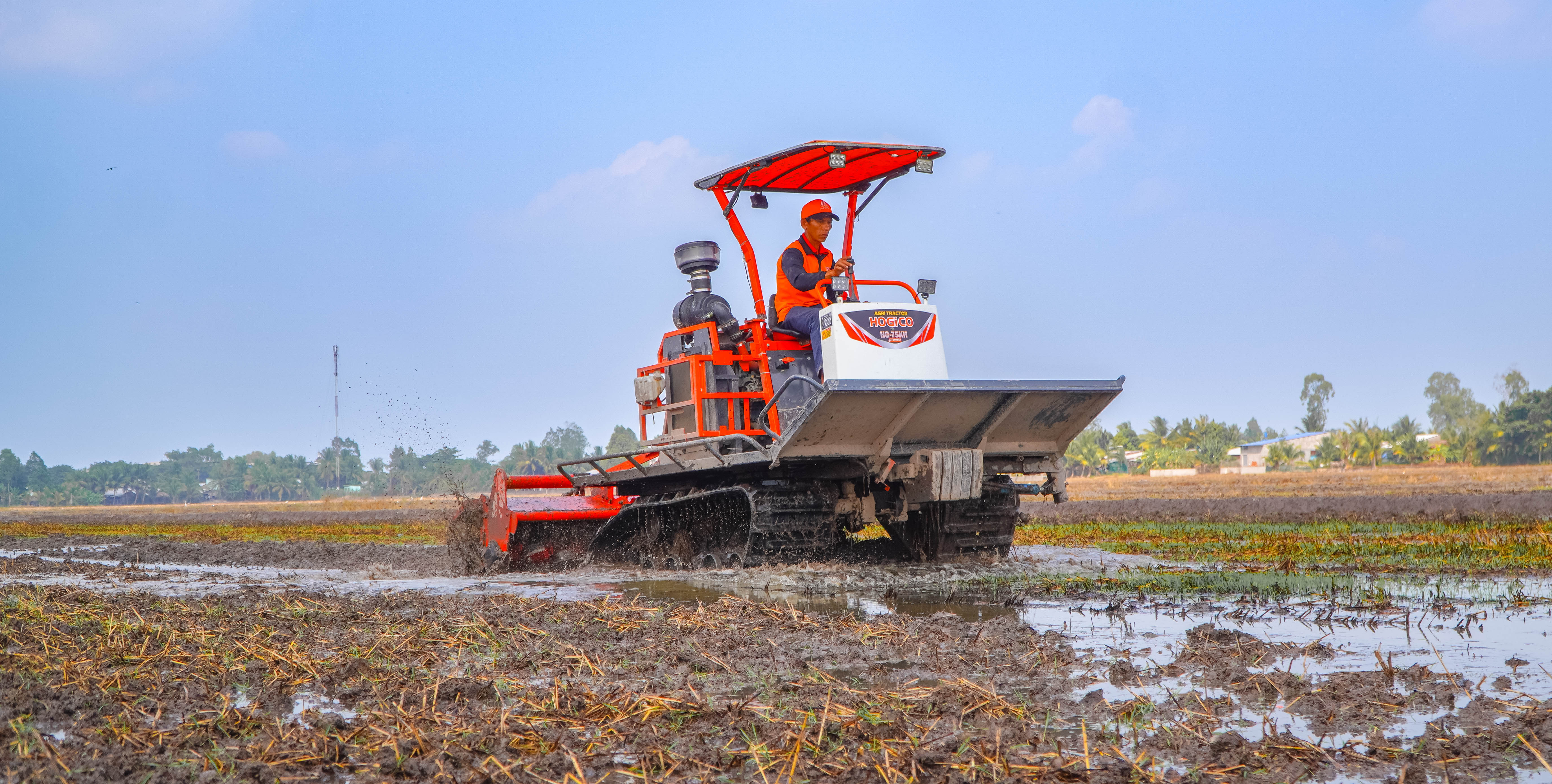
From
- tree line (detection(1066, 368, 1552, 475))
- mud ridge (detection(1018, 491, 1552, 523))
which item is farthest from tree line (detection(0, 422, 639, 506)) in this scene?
mud ridge (detection(1018, 491, 1552, 523))

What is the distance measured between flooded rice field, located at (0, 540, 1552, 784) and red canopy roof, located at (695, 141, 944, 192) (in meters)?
3.75

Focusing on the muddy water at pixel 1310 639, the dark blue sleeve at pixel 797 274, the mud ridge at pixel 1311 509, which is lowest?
the mud ridge at pixel 1311 509

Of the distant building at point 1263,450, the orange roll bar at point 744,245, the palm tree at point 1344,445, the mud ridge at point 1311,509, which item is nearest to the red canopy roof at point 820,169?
the orange roll bar at point 744,245

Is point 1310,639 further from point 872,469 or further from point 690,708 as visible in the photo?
point 872,469

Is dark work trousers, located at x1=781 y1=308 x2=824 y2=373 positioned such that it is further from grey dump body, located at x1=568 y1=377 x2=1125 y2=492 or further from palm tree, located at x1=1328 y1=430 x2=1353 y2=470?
palm tree, located at x1=1328 y1=430 x2=1353 y2=470

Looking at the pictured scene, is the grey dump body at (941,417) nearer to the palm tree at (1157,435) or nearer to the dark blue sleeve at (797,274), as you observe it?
the dark blue sleeve at (797,274)

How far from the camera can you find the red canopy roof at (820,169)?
9.88 m

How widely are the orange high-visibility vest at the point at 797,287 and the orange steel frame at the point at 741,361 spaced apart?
14 cm

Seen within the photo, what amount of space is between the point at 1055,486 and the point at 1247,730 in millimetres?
6418

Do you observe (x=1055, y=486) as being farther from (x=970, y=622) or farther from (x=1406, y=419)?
(x=1406, y=419)

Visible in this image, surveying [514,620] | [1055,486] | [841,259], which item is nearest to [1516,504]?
[1055,486]

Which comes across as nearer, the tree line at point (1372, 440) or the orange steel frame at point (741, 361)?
the orange steel frame at point (741, 361)

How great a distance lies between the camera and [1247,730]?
3643 mm

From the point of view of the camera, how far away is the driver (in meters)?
9.92
